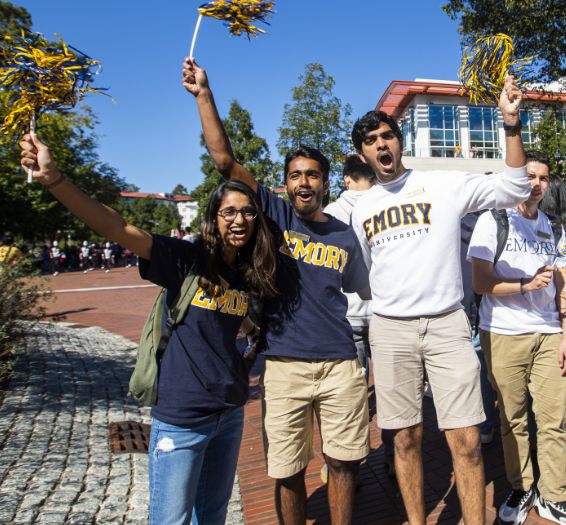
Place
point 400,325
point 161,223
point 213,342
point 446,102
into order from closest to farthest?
1. point 213,342
2. point 400,325
3. point 446,102
4. point 161,223

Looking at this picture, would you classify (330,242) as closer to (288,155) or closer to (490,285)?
(288,155)

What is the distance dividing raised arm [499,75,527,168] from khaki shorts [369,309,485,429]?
79 cm

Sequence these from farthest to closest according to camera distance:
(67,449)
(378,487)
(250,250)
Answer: (67,449) < (378,487) < (250,250)

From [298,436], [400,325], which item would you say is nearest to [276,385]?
[298,436]

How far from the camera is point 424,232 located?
96.2 inches

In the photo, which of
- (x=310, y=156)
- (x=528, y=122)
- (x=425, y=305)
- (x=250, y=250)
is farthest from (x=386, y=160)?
(x=528, y=122)

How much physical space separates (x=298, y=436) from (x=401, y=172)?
1467 millimetres

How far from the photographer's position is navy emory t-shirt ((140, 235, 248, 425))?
1.93 m

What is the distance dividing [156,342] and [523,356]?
6.66 feet

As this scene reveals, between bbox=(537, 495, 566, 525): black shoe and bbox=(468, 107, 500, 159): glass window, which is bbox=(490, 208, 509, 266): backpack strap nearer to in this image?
bbox=(537, 495, 566, 525): black shoe

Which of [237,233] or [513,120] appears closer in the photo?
[237,233]

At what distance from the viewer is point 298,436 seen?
2311 millimetres

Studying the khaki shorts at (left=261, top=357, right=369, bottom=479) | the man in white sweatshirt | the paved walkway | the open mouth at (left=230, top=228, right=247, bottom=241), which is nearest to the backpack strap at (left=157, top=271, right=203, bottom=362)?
the open mouth at (left=230, top=228, right=247, bottom=241)

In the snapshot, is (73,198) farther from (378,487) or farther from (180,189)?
(180,189)
